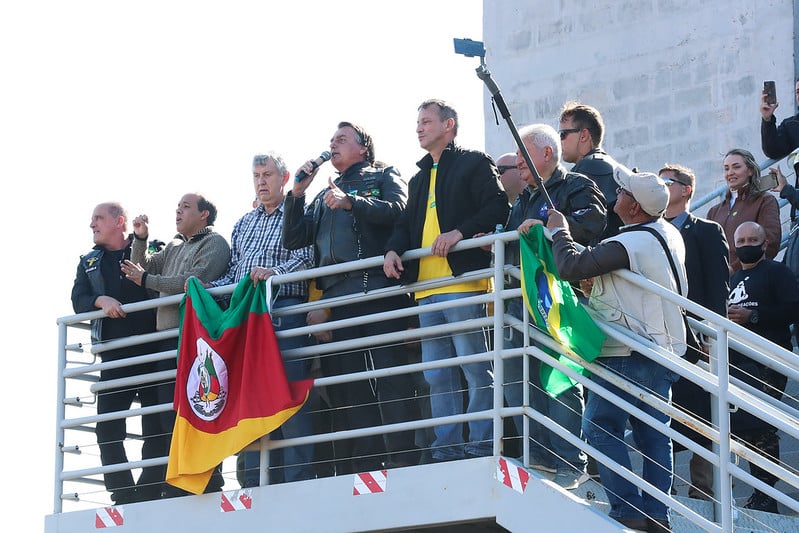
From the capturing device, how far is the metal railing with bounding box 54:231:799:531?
5785 mm

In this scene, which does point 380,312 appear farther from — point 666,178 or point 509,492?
point 666,178

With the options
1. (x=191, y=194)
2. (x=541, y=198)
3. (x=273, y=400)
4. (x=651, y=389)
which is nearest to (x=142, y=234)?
(x=191, y=194)

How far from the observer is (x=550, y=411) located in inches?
266

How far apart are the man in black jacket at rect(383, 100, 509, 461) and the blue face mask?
6.68 feet

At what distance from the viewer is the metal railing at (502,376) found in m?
5.79

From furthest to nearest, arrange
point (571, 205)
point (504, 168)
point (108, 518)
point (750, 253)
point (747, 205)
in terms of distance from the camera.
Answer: point (747, 205) < point (750, 253) < point (504, 168) < point (108, 518) < point (571, 205)

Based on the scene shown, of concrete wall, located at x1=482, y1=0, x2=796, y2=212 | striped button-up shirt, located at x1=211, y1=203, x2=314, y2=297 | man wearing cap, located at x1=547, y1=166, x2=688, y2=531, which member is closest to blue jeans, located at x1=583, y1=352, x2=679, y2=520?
man wearing cap, located at x1=547, y1=166, x2=688, y2=531

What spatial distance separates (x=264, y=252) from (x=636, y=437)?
2.73m

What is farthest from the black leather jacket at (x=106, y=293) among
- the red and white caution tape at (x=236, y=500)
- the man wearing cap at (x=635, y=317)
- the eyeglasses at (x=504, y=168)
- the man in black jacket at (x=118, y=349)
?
the man wearing cap at (x=635, y=317)

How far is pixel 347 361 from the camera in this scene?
7.42 meters

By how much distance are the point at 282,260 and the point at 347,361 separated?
3.17 feet

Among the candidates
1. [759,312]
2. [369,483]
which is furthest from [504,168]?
[369,483]

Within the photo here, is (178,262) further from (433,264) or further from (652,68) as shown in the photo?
(652,68)

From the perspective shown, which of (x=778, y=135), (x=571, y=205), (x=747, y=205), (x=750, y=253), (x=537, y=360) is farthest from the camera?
(x=778, y=135)
